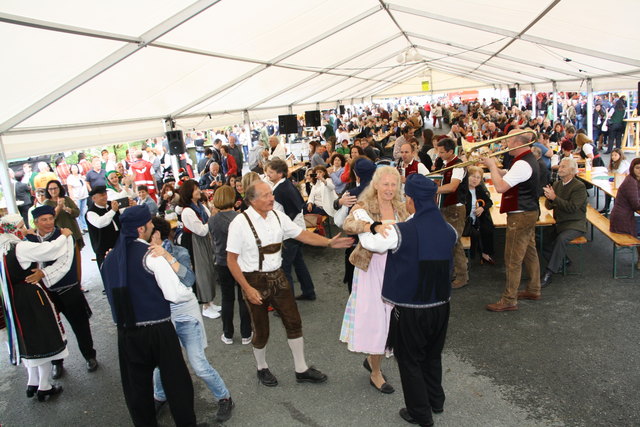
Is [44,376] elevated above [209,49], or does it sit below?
below

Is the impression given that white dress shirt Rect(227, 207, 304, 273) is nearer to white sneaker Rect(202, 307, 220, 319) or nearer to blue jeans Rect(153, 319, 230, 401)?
blue jeans Rect(153, 319, 230, 401)

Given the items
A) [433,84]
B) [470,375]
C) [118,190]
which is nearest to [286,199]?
[470,375]

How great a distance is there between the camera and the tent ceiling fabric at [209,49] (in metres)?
4.15

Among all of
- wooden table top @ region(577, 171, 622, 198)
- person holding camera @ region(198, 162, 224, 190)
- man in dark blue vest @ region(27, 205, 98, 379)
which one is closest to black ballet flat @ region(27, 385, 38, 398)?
man in dark blue vest @ region(27, 205, 98, 379)

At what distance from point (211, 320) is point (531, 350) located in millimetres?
3178

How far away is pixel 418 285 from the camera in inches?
97.6

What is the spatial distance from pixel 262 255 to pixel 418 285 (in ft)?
3.73

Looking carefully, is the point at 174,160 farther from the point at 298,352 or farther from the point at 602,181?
the point at 602,181

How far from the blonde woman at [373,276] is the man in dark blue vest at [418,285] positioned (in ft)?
0.81

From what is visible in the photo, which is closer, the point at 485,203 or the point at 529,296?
the point at 529,296

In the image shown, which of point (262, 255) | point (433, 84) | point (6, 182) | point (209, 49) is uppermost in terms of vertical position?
point (433, 84)

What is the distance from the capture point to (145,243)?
2.61m

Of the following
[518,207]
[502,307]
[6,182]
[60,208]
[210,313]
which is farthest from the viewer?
[6,182]

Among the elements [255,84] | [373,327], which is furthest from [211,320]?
[255,84]
